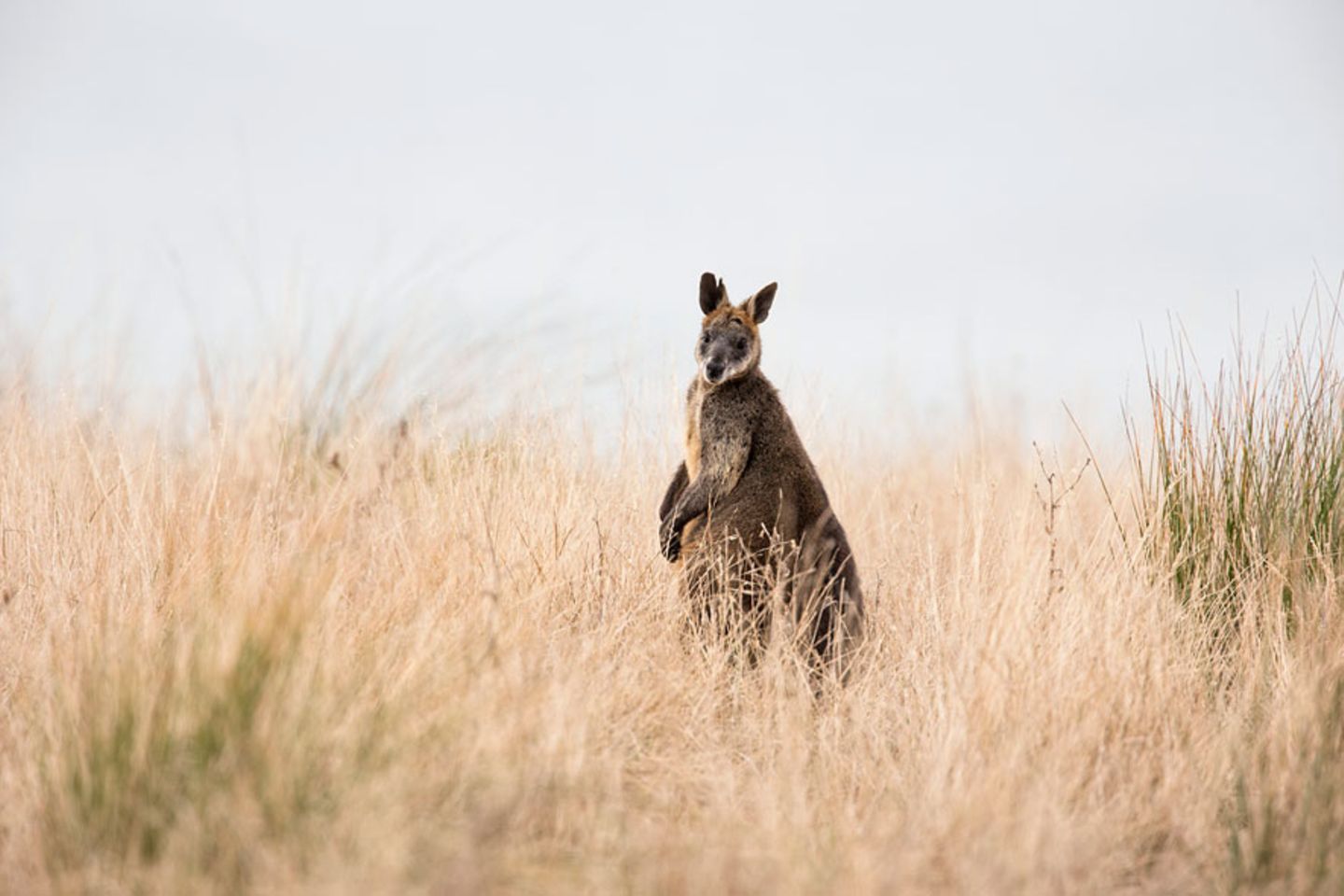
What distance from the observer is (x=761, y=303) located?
6207 mm

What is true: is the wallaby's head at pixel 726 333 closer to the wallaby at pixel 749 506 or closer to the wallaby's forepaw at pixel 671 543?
the wallaby at pixel 749 506

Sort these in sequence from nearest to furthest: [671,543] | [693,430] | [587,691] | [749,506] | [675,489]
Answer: [587,691] < [749,506] < [671,543] < [693,430] < [675,489]

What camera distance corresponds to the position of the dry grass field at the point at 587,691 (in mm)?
3463

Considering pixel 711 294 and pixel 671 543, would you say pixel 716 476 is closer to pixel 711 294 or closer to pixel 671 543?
pixel 671 543

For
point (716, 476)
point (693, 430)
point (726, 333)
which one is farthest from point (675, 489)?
point (726, 333)

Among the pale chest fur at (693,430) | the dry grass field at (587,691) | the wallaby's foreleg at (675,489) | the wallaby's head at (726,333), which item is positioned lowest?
the dry grass field at (587,691)

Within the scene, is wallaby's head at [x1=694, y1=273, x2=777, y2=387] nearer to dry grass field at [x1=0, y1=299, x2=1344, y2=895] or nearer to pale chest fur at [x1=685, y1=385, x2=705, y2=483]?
pale chest fur at [x1=685, y1=385, x2=705, y2=483]

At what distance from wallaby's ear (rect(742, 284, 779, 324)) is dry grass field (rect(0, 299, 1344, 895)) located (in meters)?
1.49

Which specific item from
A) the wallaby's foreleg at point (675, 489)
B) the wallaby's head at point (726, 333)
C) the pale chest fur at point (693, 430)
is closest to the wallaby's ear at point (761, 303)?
the wallaby's head at point (726, 333)

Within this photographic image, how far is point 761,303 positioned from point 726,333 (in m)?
0.31

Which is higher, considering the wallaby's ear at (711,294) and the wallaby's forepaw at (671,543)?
the wallaby's ear at (711,294)

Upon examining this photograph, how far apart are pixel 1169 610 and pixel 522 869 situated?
367cm

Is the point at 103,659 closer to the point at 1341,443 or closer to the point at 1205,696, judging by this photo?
the point at 1205,696

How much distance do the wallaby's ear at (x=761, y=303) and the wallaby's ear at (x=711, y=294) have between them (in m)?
0.17
